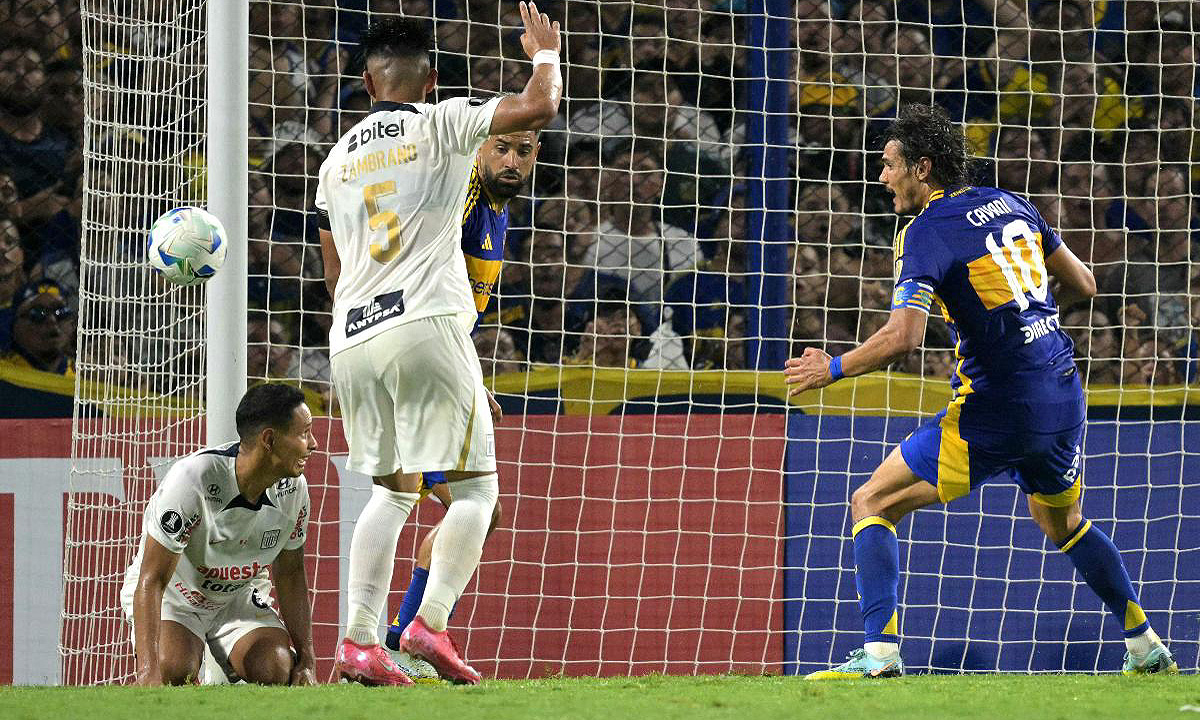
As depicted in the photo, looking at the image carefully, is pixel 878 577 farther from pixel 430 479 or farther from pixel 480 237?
pixel 480 237

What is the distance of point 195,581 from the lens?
4.96m

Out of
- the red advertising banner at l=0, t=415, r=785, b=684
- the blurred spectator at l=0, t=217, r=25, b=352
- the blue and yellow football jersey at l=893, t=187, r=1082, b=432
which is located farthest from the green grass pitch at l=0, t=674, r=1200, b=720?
the blurred spectator at l=0, t=217, r=25, b=352

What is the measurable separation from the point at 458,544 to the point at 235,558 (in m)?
1.25

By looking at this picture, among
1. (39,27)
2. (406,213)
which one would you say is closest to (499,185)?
(406,213)

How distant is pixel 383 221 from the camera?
4.02 metres

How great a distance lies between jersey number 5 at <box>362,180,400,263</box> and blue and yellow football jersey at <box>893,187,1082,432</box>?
164 cm

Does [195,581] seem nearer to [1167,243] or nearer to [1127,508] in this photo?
[1127,508]

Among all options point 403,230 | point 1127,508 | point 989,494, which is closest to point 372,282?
point 403,230

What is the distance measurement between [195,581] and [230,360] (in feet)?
2.67

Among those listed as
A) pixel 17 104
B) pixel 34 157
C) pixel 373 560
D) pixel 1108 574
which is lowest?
pixel 1108 574

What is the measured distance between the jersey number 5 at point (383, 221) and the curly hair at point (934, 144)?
1.82 metres

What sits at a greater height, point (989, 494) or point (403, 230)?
point (403, 230)

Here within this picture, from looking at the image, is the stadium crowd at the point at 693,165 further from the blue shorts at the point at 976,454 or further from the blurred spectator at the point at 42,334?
the blue shorts at the point at 976,454

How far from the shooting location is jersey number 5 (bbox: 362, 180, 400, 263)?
400 cm
